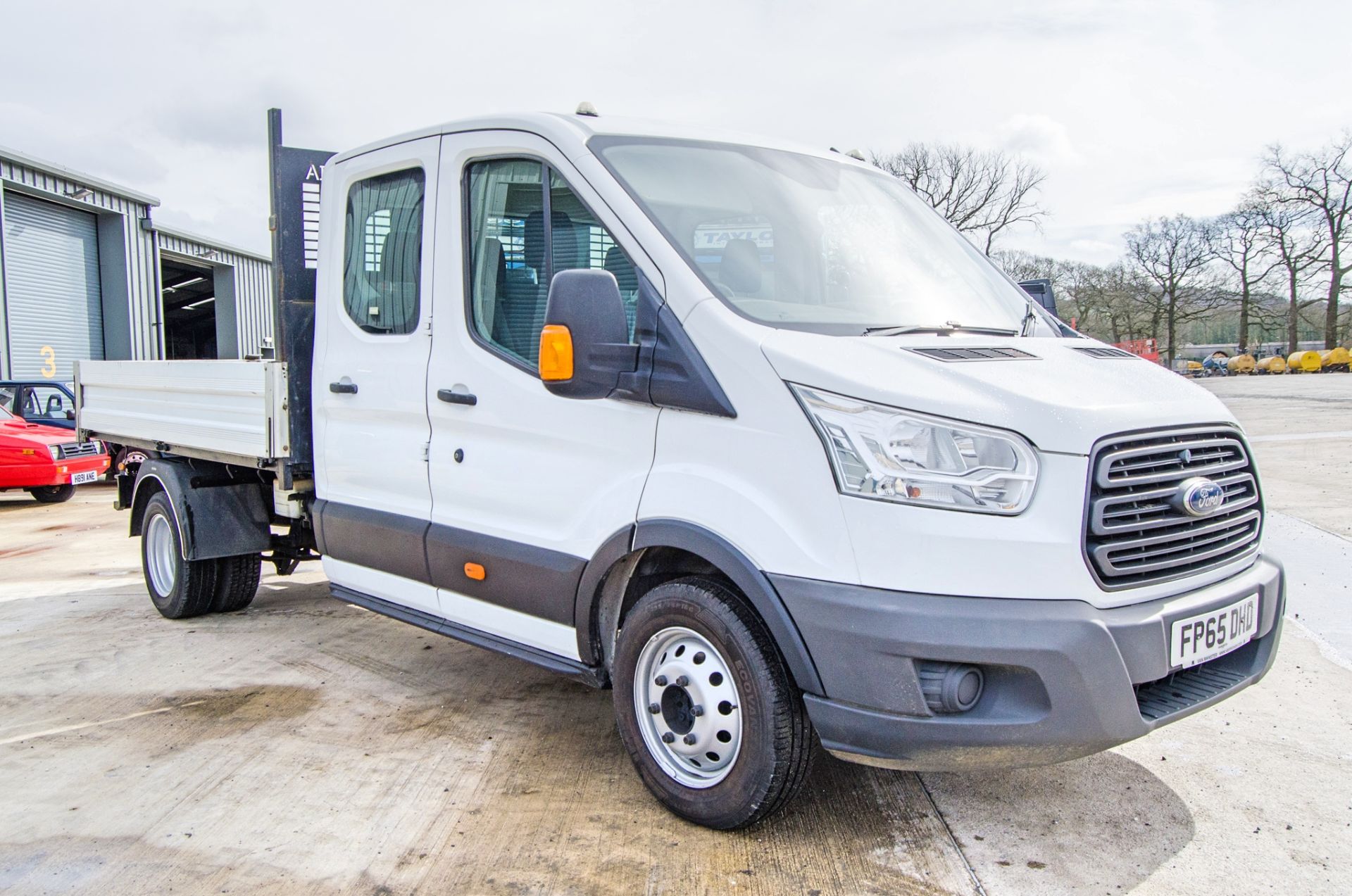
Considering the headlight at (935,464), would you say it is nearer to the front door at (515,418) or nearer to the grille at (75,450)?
the front door at (515,418)

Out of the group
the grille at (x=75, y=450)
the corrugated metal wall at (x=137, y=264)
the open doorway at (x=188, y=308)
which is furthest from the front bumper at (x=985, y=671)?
the open doorway at (x=188, y=308)

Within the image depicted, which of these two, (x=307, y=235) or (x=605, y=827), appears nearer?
(x=605, y=827)

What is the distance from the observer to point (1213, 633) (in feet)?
9.33

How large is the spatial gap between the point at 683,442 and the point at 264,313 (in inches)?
1158

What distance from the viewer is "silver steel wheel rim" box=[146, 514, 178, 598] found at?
5.95 m

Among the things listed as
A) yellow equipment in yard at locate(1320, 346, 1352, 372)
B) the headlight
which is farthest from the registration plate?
yellow equipment in yard at locate(1320, 346, 1352, 372)

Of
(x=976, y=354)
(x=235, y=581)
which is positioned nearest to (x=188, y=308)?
(x=235, y=581)

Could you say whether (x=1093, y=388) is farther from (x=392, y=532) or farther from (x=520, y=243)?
(x=392, y=532)

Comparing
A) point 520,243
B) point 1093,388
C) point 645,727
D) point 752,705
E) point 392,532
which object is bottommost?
point 645,727

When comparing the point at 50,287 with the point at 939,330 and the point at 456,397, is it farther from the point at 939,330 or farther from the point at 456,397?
the point at 939,330

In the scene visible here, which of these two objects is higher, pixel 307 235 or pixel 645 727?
pixel 307 235

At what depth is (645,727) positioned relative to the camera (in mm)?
3229

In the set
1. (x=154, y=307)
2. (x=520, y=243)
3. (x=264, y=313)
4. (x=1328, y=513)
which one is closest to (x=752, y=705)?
(x=520, y=243)

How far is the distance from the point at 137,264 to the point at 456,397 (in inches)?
858
